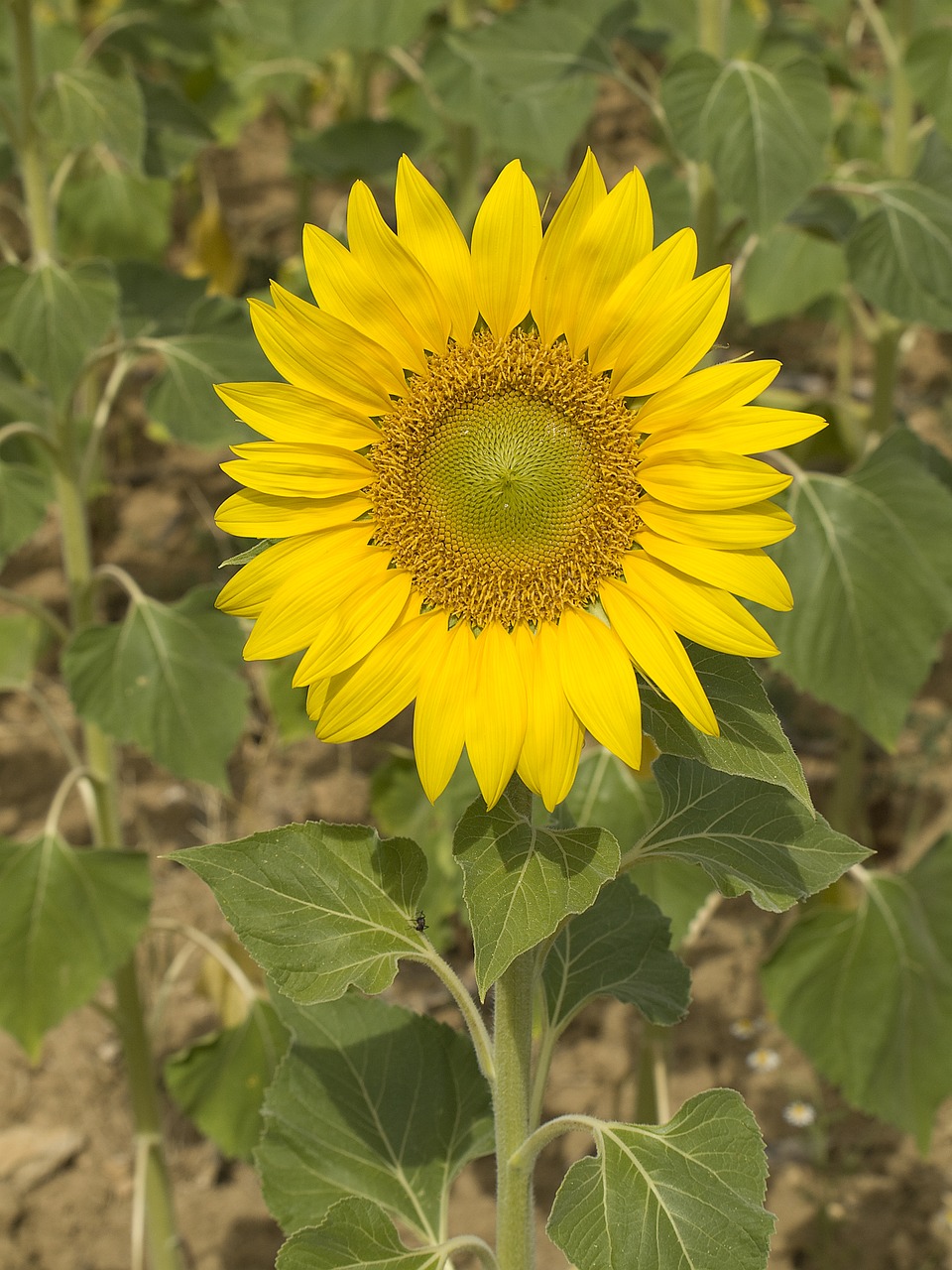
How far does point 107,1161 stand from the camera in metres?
3.00

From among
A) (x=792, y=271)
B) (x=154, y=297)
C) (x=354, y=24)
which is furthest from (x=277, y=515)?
(x=792, y=271)

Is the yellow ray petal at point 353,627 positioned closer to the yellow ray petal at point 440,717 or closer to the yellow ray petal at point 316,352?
the yellow ray petal at point 440,717

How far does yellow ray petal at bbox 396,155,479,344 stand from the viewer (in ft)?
4.00

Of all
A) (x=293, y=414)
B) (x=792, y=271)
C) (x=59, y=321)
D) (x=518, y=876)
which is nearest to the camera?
(x=518, y=876)

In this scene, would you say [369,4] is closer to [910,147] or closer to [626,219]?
[910,147]

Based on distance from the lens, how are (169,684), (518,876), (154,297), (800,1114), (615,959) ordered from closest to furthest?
(518,876) < (615,959) < (169,684) < (154,297) < (800,1114)

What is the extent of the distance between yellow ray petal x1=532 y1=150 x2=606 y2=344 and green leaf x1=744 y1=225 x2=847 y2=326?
221 cm

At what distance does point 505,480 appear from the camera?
1.27 metres

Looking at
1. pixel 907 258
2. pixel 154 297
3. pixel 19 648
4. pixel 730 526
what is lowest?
pixel 19 648

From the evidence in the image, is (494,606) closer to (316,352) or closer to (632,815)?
(316,352)

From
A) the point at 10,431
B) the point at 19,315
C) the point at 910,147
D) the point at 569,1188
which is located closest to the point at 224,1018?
the point at 10,431

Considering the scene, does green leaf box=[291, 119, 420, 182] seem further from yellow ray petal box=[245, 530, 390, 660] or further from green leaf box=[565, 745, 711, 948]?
yellow ray petal box=[245, 530, 390, 660]

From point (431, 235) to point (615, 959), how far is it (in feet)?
2.45

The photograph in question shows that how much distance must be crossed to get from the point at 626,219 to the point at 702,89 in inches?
43.4
